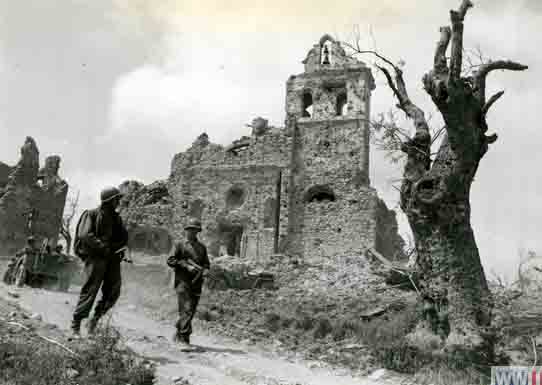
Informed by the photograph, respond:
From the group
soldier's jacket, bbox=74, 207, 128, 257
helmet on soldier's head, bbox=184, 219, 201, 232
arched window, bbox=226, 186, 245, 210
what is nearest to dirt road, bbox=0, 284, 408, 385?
soldier's jacket, bbox=74, 207, 128, 257

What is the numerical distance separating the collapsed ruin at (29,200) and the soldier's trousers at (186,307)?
2120 cm

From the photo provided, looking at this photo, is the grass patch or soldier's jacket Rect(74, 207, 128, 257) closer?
the grass patch

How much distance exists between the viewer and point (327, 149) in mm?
27016

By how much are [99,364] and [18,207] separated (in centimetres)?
2466

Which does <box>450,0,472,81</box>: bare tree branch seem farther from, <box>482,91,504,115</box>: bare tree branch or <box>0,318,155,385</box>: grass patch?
<box>0,318,155,385</box>: grass patch

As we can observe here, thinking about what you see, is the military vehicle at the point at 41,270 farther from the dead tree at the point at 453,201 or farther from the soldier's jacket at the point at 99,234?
the dead tree at the point at 453,201

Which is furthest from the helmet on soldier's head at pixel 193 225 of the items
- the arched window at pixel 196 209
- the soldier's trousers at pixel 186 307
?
the arched window at pixel 196 209

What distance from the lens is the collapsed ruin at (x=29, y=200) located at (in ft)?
89.2

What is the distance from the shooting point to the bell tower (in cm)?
2550

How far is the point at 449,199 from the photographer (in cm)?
827

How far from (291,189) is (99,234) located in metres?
19.5

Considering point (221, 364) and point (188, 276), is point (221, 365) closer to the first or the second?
point (221, 364)

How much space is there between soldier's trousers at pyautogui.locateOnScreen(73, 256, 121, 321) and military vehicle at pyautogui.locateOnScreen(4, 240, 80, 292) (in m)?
8.06

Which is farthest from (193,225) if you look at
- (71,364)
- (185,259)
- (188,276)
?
(71,364)
